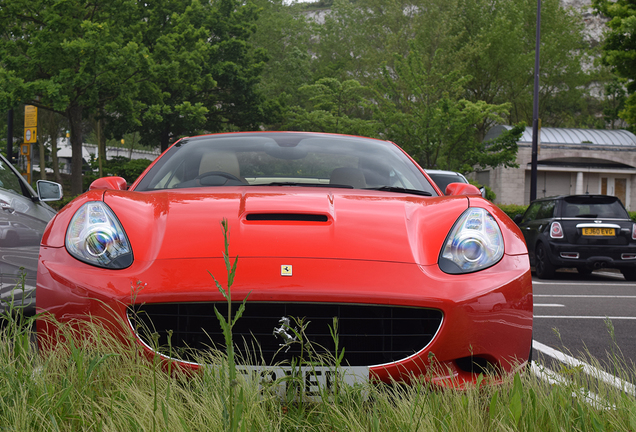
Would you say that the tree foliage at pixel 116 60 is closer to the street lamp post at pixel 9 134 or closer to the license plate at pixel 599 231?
the street lamp post at pixel 9 134

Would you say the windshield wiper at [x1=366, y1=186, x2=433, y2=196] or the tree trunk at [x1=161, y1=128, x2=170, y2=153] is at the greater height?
the tree trunk at [x1=161, y1=128, x2=170, y2=153]

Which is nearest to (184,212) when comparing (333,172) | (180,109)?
(333,172)

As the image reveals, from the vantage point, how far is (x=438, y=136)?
2344 cm

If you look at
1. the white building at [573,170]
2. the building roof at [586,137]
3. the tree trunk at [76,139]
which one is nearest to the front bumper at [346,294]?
the tree trunk at [76,139]

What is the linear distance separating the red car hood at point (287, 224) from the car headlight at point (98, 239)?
39mm

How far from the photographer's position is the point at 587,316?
22.1ft

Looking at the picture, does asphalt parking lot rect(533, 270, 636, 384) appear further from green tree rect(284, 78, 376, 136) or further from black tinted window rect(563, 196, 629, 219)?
green tree rect(284, 78, 376, 136)

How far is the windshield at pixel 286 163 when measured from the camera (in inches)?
144

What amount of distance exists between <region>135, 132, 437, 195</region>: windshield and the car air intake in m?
0.89

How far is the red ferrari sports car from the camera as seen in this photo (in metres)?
2.26

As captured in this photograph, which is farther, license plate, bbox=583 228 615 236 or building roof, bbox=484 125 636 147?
building roof, bbox=484 125 636 147

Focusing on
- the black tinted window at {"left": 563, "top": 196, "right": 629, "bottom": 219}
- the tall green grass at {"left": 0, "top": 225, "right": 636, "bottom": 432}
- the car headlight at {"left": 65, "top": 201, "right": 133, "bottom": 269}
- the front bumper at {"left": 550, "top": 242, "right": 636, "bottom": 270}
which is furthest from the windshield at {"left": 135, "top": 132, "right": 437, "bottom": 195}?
the black tinted window at {"left": 563, "top": 196, "right": 629, "bottom": 219}

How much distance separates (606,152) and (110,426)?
45.1 m

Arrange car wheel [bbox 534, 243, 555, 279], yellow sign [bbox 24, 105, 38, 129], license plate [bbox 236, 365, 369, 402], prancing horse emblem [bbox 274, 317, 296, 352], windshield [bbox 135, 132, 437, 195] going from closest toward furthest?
license plate [bbox 236, 365, 369, 402] < prancing horse emblem [bbox 274, 317, 296, 352] < windshield [bbox 135, 132, 437, 195] < car wheel [bbox 534, 243, 555, 279] < yellow sign [bbox 24, 105, 38, 129]
